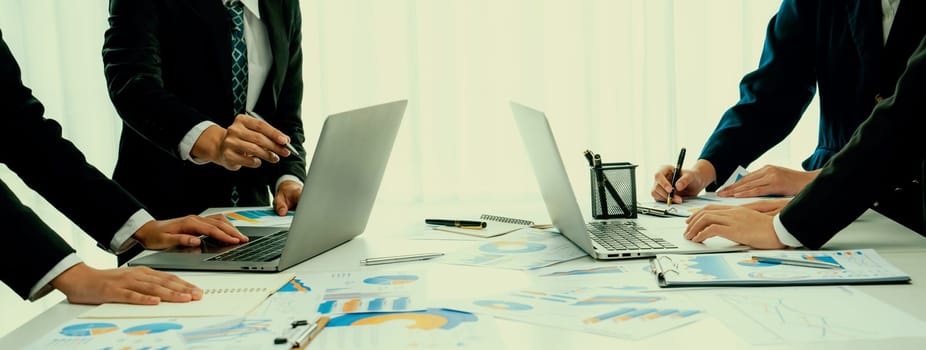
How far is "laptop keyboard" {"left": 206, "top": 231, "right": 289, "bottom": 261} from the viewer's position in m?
1.38

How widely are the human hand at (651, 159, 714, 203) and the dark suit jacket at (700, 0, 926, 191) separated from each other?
84 millimetres

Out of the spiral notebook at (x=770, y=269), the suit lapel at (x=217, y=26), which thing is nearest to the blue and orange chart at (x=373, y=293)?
the spiral notebook at (x=770, y=269)

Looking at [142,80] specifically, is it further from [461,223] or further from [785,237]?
[785,237]

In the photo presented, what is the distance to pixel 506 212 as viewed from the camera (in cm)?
200

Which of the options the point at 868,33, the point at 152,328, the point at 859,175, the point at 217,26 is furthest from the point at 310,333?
the point at 868,33

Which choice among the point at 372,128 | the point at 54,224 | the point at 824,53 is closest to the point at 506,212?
the point at 372,128

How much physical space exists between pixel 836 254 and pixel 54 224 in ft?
11.6

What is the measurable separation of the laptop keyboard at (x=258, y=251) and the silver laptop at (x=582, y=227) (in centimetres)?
51

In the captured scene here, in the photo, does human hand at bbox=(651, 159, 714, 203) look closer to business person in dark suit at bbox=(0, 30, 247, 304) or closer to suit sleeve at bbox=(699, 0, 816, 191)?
suit sleeve at bbox=(699, 0, 816, 191)

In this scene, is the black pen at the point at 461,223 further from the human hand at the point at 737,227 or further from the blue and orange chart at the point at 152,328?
the blue and orange chart at the point at 152,328

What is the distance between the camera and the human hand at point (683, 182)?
198 centimetres

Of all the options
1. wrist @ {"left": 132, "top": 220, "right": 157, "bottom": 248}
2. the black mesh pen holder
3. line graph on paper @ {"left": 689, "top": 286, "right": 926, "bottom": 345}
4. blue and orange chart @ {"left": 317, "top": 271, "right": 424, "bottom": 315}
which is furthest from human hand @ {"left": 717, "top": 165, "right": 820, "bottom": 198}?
wrist @ {"left": 132, "top": 220, "right": 157, "bottom": 248}

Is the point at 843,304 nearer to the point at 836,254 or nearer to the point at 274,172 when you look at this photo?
the point at 836,254

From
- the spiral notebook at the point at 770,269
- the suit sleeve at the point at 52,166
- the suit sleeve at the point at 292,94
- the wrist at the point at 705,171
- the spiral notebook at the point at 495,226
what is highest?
the suit sleeve at the point at 292,94
